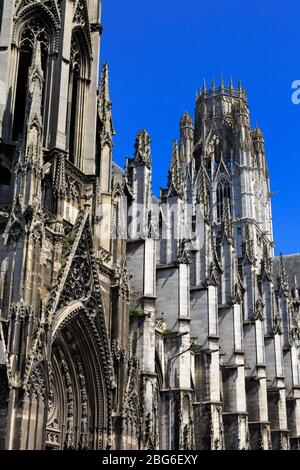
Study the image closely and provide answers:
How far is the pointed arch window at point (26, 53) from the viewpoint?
31844mm

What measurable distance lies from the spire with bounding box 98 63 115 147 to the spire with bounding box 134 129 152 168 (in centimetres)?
409

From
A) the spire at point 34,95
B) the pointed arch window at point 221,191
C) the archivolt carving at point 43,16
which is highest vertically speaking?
the pointed arch window at point 221,191

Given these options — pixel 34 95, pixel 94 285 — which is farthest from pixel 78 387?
pixel 34 95

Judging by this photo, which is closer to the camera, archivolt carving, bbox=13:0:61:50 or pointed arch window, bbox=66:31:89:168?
archivolt carving, bbox=13:0:61:50

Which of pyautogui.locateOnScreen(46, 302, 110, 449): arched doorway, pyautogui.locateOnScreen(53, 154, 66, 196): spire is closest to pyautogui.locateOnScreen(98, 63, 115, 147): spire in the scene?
pyautogui.locateOnScreen(53, 154, 66, 196): spire

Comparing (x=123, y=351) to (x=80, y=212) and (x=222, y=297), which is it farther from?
(x=222, y=297)

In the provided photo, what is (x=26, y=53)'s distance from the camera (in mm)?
32500

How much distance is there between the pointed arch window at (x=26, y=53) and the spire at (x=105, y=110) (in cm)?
394

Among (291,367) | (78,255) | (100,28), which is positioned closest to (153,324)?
(78,255)

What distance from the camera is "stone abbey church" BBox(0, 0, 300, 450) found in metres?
24.6

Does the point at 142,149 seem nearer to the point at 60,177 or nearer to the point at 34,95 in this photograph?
the point at 60,177

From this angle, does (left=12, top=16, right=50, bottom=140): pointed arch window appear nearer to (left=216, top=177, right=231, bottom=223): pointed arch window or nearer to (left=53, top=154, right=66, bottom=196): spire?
(left=53, top=154, right=66, bottom=196): spire

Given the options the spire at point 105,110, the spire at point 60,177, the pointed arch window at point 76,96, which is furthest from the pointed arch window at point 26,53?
the spire at point 105,110

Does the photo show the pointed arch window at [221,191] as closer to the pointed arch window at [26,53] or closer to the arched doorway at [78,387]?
the pointed arch window at [26,53]
